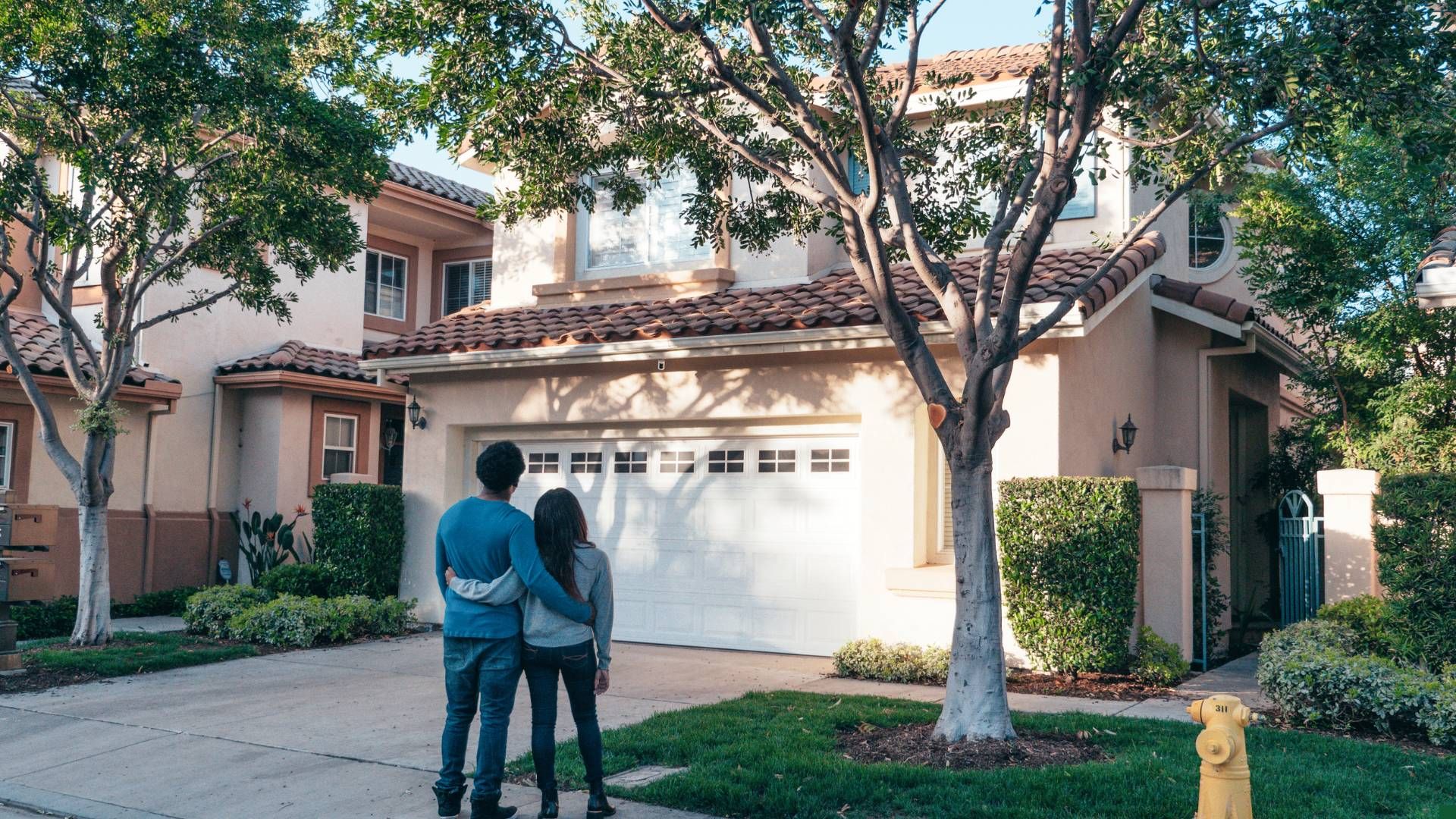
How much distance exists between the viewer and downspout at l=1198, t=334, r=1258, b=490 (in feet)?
43.5

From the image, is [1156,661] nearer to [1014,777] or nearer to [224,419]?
[1014,777]

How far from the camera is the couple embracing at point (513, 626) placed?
226 inches

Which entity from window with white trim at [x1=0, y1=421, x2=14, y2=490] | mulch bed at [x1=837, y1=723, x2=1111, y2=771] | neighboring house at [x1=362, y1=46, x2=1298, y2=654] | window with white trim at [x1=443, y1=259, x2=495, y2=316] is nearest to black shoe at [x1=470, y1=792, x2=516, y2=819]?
mulch bed at [x1=837, y1=723, x2=1111, y2=771]

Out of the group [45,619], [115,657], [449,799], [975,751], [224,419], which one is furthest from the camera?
[224,419]

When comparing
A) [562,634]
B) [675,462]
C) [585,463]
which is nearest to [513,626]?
[562,634]

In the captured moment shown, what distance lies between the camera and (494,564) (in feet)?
19.0

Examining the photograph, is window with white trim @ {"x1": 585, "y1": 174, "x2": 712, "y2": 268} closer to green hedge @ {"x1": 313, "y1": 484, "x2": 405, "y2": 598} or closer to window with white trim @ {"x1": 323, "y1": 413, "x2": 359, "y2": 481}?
green hedge @ {"x1": 313, "y1": 484, "x2": 405, "y2": 598}

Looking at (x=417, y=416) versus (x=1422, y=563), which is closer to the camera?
(x=1422, y=563)

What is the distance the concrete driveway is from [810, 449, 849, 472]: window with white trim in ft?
6.12

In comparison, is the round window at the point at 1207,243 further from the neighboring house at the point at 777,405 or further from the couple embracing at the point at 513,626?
the couple embracing at the point at 513,626

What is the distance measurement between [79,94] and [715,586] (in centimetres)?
754

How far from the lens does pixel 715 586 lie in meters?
12.6

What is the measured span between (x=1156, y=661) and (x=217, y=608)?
946 centimetres

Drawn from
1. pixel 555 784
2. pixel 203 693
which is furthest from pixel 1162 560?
pixel 203 693
